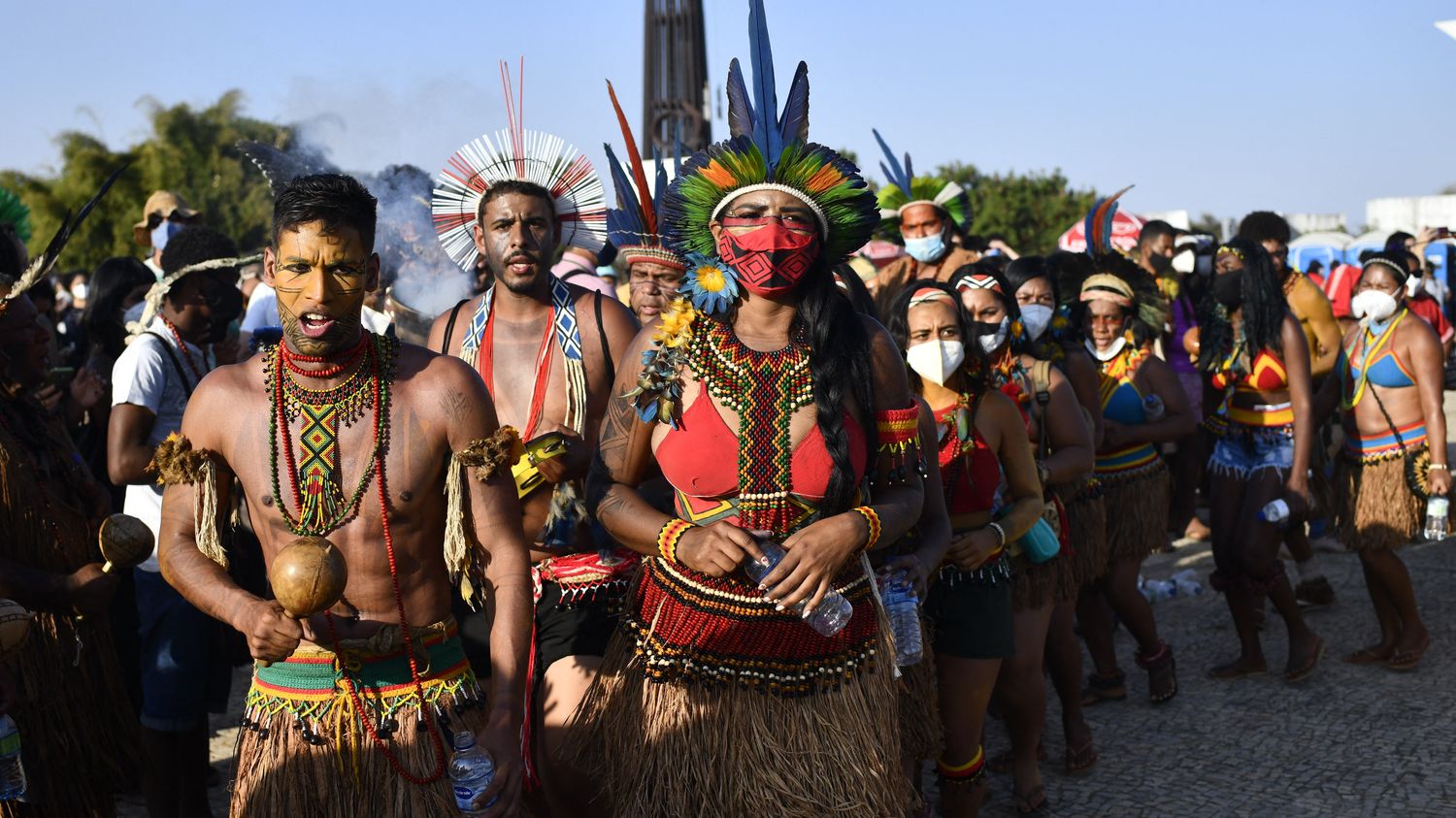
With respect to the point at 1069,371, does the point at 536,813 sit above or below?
Answer: below

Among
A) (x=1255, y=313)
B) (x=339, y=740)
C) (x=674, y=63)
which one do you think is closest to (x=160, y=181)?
(x=674, y=63)

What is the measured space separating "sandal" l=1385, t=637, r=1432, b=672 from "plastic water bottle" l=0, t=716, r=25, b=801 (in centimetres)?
657

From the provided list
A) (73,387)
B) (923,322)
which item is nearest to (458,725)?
(923,322)

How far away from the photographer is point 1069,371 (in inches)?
242

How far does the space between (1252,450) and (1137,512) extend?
98cm

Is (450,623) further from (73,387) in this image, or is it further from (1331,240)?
(1331,240)

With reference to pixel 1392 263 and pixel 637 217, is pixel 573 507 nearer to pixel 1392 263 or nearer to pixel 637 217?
pixel 637 217

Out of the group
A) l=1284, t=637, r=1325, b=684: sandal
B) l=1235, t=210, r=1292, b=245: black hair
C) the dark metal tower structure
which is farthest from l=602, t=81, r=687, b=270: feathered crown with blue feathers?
the dark metal tower structure

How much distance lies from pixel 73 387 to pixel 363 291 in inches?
127

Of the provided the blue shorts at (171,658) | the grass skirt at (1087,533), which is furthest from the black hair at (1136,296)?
the blue shorts at (171,658)

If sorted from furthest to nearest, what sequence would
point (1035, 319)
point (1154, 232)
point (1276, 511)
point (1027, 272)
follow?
1. point (1154, 232)
2. point (1276, 511)
3. point (1027, 272)
4. point (1035, 319)

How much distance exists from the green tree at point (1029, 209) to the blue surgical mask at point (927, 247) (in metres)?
19.8

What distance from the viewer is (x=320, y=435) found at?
2.98 metres

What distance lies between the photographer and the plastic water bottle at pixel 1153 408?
22.3 feet
